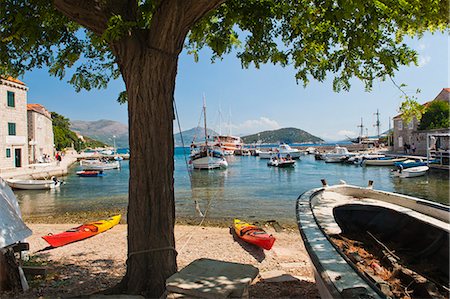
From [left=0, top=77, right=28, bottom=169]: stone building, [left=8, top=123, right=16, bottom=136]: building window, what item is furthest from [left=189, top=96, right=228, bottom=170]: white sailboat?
[left=8, top=123, right=16, bottom=136]: building window

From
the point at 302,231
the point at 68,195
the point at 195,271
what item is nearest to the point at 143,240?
the point at 195,271

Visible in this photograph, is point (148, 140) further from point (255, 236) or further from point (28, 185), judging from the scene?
point (28, 185)

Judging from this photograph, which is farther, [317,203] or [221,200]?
[221,200]

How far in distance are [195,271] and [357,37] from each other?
378 cm

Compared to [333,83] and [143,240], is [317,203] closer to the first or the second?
[333,83]

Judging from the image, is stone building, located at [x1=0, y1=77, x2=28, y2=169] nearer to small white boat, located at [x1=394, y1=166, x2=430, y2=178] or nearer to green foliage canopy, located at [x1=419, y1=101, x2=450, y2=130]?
small white boat, located at [x1=394, y1=166, x2=430, y2=178]

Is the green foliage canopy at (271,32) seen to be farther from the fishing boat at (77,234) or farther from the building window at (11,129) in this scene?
the building window at (11,129)

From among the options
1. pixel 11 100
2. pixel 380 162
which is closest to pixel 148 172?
pixel 11 100

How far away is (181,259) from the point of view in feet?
24.8

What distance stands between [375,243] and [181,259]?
14.3 ft

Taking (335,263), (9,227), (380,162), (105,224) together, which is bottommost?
(105,224)

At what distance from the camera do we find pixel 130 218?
373 centimetres

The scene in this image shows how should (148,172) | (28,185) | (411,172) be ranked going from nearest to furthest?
(148,172) → (28,185) → (411,172)

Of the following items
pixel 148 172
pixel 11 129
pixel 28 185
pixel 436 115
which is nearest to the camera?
pixel 148 172
